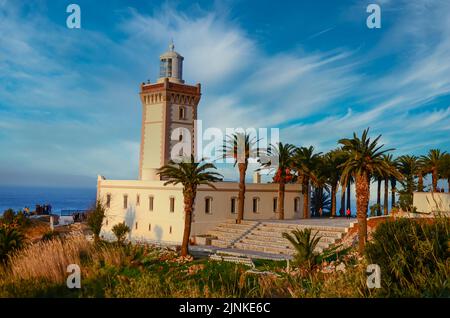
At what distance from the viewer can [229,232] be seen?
3150 cm

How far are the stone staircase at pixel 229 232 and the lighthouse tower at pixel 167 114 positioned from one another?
26.4ft

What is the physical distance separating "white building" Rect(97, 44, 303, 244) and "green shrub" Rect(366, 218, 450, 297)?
21.4 metres

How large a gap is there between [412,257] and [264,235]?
64.7 ft

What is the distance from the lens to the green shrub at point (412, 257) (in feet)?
29.2

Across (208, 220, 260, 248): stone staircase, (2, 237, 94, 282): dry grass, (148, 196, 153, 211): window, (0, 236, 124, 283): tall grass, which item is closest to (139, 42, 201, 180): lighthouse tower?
(148, 196, 153, 211): window

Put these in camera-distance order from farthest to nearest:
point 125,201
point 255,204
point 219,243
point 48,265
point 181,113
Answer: point 181,113
point 125,201
point 255,204
point 219,243
point 48,265

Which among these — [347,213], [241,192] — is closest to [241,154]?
[241,192]

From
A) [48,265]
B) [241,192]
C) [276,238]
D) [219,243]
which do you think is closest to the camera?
[48,265]

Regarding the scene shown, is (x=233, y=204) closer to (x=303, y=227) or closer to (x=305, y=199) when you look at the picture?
(x=303, y=227)

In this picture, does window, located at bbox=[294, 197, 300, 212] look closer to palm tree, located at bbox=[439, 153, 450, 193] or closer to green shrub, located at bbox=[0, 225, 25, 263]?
palm tree, located at bbox=[439, 153, 450, 193]
